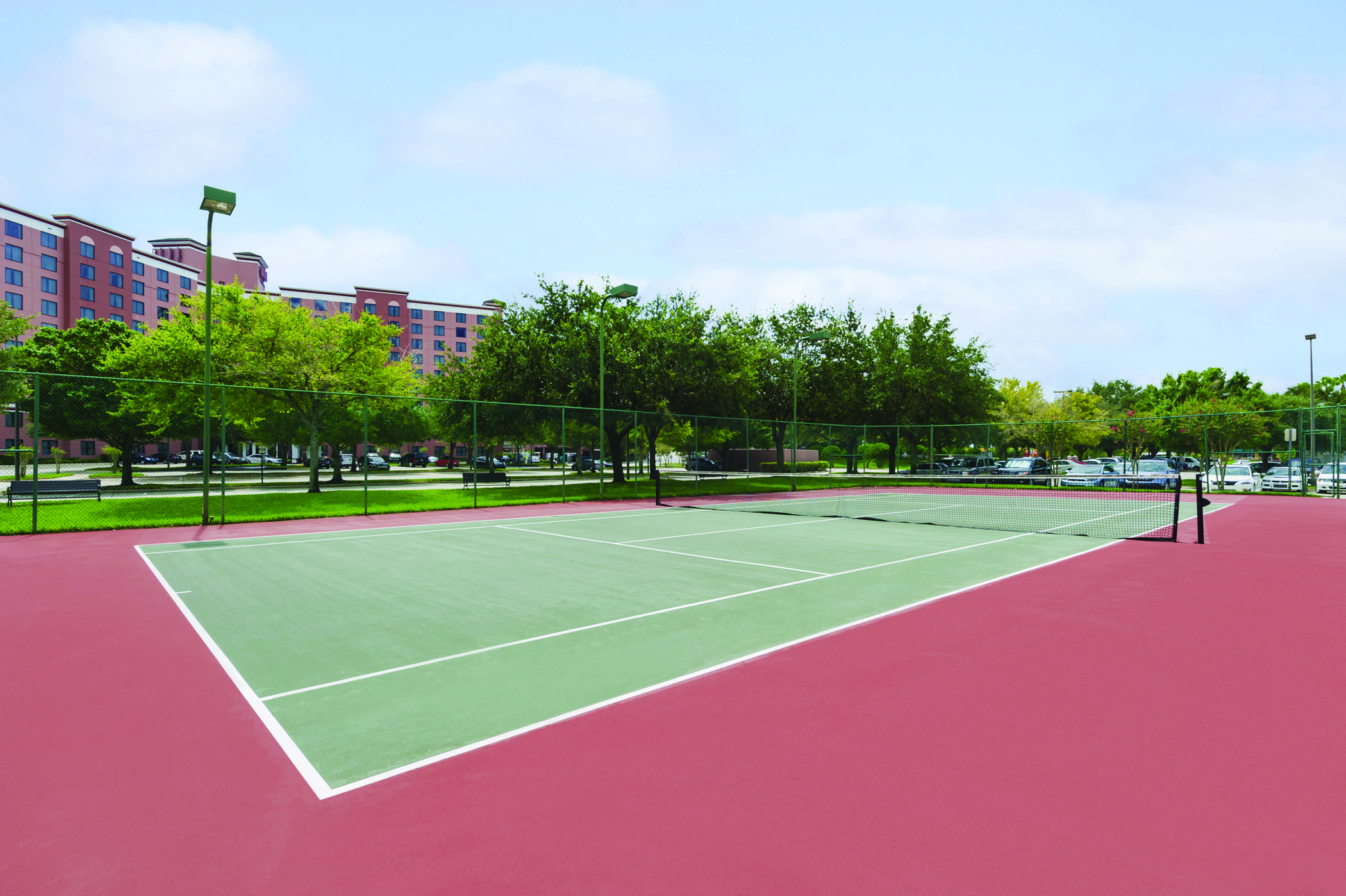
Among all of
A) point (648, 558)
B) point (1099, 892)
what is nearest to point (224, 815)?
point (1099, 892)

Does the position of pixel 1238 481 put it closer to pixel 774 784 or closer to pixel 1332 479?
pixel 1332 479

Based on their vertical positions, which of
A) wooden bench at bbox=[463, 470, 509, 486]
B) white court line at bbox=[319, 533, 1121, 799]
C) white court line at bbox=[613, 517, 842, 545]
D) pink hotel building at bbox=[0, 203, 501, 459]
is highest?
pink hotel building at bbox=[0, 203, 501, 459]

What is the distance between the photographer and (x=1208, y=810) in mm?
3320

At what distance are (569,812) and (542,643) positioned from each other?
2.91 meters

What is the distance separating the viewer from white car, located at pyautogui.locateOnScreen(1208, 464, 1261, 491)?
99.5 feet

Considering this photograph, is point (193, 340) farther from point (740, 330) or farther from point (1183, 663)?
point (1183, 663)

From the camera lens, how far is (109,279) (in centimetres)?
7362

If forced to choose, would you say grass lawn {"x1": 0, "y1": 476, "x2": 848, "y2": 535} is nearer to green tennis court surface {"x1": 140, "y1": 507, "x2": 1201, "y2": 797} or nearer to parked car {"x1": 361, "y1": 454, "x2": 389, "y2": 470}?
green tennis court surface {"x1": 140, "y1": 507, "x2": 1201, "y2": 797}

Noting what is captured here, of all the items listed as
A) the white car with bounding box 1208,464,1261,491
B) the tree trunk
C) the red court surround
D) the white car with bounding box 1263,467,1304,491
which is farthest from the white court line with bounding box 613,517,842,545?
the white car with bounding box 1208,464,1261,491

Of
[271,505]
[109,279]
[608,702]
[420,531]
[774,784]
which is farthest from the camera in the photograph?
[109,279]

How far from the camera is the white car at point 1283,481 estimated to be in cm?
2869

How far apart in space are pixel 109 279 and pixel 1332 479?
9889 cm

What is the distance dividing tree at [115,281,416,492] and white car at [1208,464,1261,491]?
119 ft

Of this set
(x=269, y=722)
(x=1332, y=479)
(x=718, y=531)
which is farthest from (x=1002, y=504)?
(x=269, y=722)
